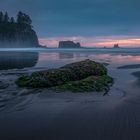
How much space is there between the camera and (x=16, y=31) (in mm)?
141125

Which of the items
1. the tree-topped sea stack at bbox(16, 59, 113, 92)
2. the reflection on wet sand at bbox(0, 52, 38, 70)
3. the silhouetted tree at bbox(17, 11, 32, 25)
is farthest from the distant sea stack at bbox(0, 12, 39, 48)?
the tree-topped sea stack at bbox(16, 59, 113, 92)

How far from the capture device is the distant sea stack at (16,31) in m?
140

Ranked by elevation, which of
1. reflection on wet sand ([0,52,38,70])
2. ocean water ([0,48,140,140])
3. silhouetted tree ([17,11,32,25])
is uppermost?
silhouetted tree ([17,11,32,25])

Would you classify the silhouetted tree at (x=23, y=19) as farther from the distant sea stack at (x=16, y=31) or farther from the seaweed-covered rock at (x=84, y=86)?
the seaweed-covered rock at (x=84, y=86)

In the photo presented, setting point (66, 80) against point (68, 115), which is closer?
point (68, 115)

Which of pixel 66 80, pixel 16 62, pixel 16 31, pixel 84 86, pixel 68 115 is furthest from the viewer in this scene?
pixel 16 31

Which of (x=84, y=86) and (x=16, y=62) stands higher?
(x=84, y=86)

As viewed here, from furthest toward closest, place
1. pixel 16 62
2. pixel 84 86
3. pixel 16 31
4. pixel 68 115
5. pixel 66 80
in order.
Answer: pixel 16 31 → pixel 16 62 → pixel 66 80 → pixel 84 86 → pixel 68 115

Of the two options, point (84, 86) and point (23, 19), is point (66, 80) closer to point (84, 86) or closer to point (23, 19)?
point (84, 86)

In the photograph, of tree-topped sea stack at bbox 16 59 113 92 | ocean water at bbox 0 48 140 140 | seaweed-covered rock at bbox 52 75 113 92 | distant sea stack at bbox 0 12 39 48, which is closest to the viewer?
ocean water at bbox 0 48 140 140

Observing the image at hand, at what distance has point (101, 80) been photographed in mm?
13992

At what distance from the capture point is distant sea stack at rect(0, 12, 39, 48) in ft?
460

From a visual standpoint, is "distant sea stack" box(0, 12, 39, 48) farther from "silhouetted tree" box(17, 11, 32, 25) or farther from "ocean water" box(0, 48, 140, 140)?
"ocean water" box(0, 48, 140, 140)

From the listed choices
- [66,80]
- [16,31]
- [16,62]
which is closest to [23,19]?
[16,31]
